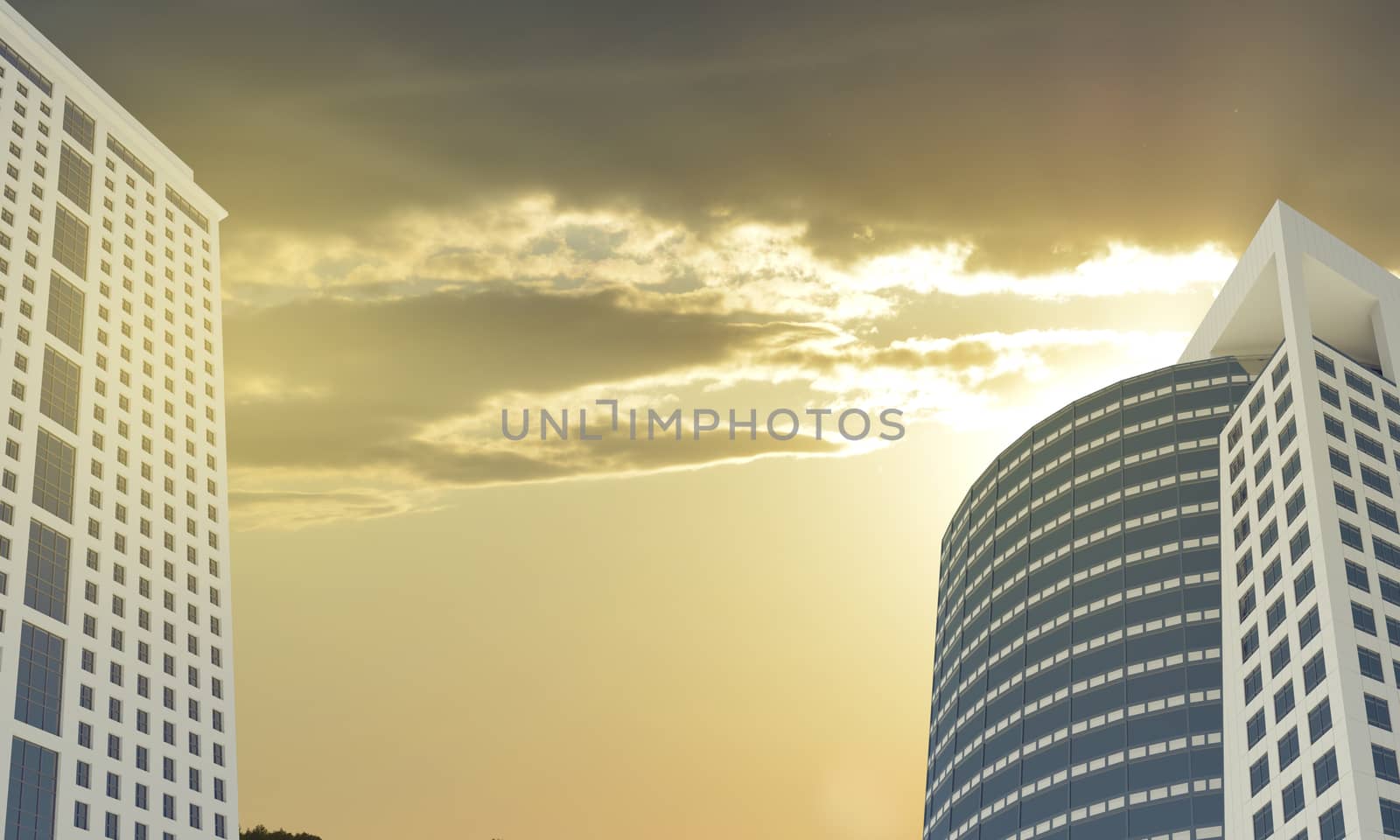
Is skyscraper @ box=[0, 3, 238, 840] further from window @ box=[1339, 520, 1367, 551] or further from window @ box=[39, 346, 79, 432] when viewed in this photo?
window @ box=[1339, 520, 1367, 551]

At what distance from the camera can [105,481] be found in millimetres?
154000

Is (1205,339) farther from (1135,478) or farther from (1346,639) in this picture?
(1346,639)

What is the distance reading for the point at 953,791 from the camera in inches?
6673

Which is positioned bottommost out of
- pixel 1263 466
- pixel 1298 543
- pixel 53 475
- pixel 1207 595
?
pixel 1298 543

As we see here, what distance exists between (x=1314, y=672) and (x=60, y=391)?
11521cm

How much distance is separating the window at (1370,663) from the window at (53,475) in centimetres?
11114

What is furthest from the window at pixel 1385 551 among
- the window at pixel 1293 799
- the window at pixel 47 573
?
the window at pixel 47 573

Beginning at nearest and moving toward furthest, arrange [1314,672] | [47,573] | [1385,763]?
[1385,763]
[1314,672]
[47,573]

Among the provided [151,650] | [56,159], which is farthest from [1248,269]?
[56,159]

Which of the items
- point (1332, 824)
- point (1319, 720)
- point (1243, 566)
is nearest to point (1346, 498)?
point (1243, 566)

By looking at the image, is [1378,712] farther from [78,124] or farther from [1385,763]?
[78,124]

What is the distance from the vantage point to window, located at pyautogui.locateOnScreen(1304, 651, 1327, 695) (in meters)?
108

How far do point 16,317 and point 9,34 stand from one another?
35375 mm

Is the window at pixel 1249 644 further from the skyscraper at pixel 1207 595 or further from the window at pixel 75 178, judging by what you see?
the window at pixel 75 178
